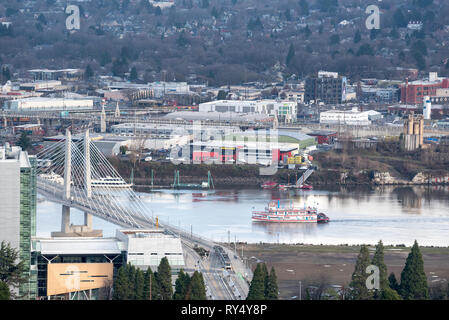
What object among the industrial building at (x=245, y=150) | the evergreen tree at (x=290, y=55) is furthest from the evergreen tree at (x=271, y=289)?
the evergreen tree at (x=290, y=55)

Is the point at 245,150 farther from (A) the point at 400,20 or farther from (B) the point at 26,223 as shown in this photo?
(A) the point at 400,20

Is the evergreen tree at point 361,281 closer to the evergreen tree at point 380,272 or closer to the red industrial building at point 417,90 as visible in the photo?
the evergreen tree at point 380,272

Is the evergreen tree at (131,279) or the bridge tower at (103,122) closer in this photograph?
the evergreen tree at (131,279)

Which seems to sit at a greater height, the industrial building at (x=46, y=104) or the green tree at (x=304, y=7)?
the green tree at (x=304, y=7)

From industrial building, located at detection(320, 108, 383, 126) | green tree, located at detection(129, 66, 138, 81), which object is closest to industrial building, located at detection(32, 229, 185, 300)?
industrial building, located at detection(320, 108, 383, 126)

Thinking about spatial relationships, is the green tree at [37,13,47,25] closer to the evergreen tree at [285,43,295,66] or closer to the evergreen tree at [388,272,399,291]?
the evergreen tree at [285,43,295,66]

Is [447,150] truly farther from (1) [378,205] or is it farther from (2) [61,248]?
(2) [61,248]

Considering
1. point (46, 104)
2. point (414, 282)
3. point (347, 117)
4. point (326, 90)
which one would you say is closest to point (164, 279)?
point (414, 282)
